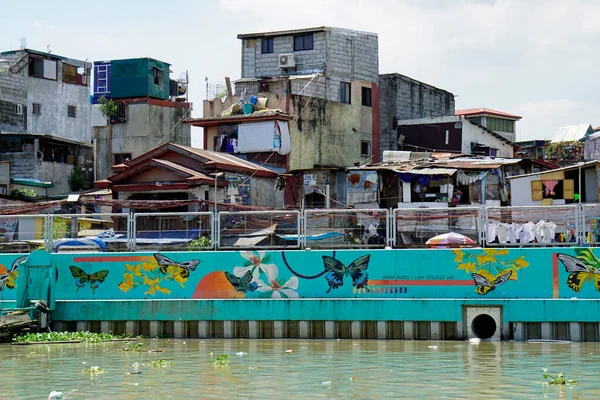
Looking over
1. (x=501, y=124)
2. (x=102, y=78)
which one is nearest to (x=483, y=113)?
(x=501, y=124)

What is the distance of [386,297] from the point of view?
2595 cm

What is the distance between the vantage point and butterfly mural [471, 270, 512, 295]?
2538 centimetres

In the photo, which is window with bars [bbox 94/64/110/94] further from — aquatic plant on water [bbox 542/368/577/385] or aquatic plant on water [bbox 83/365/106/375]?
aquatic plant on water [bbox 542/368/577/385]

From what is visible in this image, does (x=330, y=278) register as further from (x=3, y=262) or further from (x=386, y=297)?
(x=3, y=262)

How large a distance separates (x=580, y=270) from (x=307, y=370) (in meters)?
9.00

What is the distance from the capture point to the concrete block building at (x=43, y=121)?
52375mm

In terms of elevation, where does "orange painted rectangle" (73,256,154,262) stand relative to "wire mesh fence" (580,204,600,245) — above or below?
below

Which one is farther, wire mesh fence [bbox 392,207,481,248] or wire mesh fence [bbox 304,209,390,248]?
wire mesh fence [bbox 304,209,390,248]

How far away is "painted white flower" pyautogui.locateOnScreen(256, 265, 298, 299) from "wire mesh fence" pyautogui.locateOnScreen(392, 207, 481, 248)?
9.88ft

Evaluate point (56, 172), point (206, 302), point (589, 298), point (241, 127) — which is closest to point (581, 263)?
point (589, 298)

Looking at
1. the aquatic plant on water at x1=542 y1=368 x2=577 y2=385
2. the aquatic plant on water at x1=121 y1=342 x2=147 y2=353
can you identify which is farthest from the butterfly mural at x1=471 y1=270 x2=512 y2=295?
the aquatic plant on water at x1=121 y1=342 x2=147 y2=353

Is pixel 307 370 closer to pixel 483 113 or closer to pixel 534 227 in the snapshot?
pixel 534 227

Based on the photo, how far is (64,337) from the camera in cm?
2575

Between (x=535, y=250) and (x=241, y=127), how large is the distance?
75.4 ft
